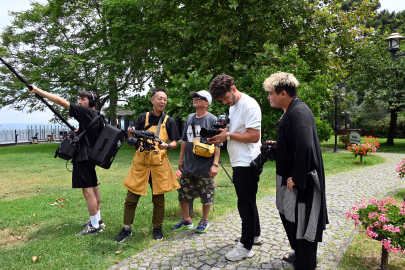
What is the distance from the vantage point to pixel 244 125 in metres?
3.37

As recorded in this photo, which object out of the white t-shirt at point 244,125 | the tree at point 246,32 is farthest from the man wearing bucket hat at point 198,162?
the tree at point 246,32

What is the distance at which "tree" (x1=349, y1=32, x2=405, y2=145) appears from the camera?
747 inches

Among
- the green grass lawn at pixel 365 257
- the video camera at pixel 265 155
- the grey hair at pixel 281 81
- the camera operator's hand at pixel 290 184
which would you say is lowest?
the green grass lawn at pixel 365 257

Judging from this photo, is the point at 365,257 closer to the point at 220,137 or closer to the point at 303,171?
the point at 303,171

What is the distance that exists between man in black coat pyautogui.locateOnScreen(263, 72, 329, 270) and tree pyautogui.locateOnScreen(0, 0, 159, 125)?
16937 millimetres

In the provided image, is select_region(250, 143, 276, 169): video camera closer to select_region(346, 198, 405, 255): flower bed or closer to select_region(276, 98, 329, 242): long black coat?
select_region(276, 98, 329, 242): long black coat

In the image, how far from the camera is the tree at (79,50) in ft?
61.4

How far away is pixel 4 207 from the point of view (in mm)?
6094

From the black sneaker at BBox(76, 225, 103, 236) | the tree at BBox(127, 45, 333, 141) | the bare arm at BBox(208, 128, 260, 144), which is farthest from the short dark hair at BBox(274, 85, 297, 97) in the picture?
the tree at BBox(127, 45, 333, 141)

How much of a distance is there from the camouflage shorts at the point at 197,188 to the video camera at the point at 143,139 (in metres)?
0.86

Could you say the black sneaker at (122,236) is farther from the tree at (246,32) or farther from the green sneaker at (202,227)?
the tree at (246,32)

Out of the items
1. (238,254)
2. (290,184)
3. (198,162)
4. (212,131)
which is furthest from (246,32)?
(290,184)

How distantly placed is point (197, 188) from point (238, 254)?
4.25 feet

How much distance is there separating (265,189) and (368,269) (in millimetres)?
4258
